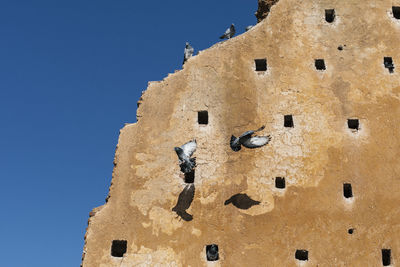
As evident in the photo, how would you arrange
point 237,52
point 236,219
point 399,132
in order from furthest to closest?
point 237,52 < point 399,132 < point 236,219

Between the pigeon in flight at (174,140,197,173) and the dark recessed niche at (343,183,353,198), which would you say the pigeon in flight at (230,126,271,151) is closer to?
the pigeon in flight at (174,140,197,173)

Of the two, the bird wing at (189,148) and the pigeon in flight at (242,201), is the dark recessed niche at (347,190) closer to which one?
the pigeon in flight at (242,201)

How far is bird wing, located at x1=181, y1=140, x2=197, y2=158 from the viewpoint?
15.0 metres

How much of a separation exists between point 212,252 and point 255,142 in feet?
9.89

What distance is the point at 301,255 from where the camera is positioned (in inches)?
560

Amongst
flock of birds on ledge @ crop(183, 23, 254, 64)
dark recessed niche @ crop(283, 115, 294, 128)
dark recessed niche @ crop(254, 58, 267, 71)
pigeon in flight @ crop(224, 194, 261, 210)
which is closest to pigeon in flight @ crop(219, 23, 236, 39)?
flock of birds on ledge @ crop(183, 23, 254, 64)

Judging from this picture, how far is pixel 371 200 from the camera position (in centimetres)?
→ 1469

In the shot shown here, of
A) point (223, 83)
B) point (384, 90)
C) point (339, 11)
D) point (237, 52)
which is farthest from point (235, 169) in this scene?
point (339, 11)

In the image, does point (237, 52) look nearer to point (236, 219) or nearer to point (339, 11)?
point (339, 11)

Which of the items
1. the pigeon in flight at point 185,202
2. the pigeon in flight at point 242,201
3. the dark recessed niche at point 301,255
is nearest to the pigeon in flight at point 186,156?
the pigeon in flight at point 185,202

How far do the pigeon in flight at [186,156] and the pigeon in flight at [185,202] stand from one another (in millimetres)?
494

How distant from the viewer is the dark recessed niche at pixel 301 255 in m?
14.2

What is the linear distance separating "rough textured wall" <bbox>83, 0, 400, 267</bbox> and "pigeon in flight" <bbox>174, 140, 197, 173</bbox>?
1.07 ft

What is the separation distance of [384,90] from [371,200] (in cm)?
325
